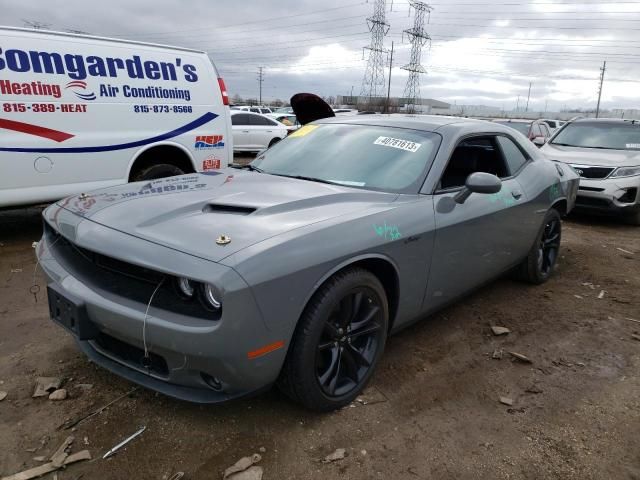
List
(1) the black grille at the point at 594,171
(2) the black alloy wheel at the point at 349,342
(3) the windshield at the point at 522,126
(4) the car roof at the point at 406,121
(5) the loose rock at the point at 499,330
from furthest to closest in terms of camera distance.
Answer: (3) the windshield at the point at 522,126 < (1) the black grille at the point at 594,171 < (5) the loose rock at the point at 499,330 < (4) the car roof at the point at 406,121 < (2) the black alloy wheel at the point at 349,342

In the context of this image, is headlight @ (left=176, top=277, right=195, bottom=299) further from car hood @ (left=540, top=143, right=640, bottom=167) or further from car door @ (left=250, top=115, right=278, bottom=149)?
car door @ (left=250, top=115, right=278, bottom=149)

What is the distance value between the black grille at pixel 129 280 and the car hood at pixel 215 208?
171 mm

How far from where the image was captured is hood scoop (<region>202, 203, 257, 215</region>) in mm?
2527

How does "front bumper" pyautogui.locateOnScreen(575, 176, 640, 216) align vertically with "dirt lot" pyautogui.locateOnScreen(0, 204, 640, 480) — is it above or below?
above

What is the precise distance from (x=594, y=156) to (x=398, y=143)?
5925mm

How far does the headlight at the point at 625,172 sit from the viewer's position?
7375 millimetres

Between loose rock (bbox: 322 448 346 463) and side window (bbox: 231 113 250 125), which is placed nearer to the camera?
loose rock (bbox: 322 448 346 463)

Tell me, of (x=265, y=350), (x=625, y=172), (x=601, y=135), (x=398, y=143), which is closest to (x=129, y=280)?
(x=265, y=350)

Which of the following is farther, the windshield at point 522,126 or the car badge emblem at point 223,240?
the windshield at point 522,126

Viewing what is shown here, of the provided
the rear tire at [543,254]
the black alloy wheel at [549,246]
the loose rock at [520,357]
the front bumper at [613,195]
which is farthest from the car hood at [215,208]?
the front bumper at [613,195]

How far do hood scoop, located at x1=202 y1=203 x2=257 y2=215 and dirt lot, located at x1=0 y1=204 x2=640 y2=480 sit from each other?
103 cm

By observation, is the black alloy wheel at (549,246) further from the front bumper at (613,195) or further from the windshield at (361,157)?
the front bumper at (613,195)

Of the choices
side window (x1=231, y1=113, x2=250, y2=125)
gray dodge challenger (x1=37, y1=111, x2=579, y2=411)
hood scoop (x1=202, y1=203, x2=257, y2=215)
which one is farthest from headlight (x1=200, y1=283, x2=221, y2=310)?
side window (x1=231, y1=113, x2=250, y2=125)

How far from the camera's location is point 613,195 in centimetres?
732
